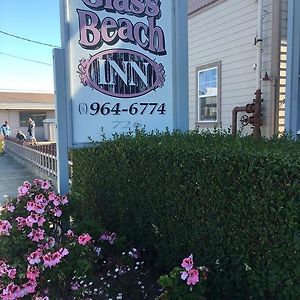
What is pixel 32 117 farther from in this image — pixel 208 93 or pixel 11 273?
pixel 11 273

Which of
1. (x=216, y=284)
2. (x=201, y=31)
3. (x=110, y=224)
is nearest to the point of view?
(x=216, y=284)

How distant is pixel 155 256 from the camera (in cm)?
324

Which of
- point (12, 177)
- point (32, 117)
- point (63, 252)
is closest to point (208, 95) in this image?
point (12, 177)

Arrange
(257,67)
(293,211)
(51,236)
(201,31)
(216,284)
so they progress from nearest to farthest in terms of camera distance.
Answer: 1. (293,211)
2. (216,284)
3. (51,236)
4. (257,67)
5. (201,31)

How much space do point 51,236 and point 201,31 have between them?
7153 millimetres

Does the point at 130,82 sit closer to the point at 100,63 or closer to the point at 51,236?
the point at 100,63

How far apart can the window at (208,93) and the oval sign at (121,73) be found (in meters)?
4.40

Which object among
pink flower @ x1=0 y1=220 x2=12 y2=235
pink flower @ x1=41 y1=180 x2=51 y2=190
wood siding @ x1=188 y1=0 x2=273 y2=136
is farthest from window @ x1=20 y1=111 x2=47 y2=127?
A: pink flower @ x1=0 y1=220 x2=12 y2=235

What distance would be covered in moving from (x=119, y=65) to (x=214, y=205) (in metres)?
2.07

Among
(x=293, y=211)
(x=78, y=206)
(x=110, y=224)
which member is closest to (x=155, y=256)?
(x=110, y=224)

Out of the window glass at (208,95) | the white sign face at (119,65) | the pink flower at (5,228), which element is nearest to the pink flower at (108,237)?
the pink flower at (5,228)

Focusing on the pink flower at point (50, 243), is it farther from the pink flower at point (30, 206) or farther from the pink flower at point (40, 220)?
the pink flower at point (30, 206)

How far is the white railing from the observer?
877 cm

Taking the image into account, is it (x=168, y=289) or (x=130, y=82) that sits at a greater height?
(x=130, y=82)
